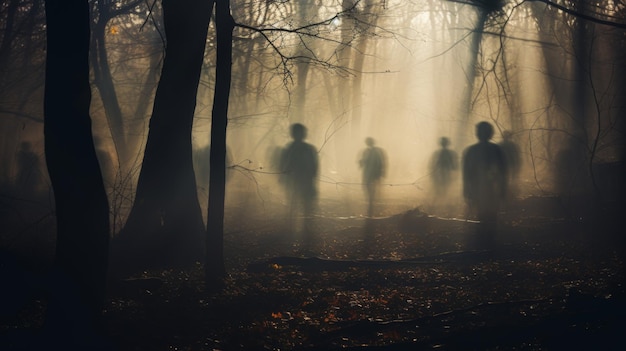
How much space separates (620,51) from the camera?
18.7 metres

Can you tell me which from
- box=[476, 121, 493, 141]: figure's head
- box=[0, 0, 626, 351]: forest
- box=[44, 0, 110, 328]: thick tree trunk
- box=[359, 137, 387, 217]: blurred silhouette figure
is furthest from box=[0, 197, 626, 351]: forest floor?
box=[359, 137, 387, 217]: blurred silhouette figure

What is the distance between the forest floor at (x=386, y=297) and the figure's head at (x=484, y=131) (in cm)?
226

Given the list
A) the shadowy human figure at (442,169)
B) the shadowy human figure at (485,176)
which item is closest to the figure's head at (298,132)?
the shadowy human figure at (485,176)

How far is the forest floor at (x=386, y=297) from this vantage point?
6156 mm

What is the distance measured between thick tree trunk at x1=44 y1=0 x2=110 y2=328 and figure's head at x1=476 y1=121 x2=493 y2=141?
896 centimetres

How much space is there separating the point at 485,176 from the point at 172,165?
7037 millimetres

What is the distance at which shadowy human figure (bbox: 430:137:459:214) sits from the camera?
17.2 meters

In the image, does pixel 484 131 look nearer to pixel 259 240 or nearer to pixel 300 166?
pixel 300 166

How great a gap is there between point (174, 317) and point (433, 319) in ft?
10.0

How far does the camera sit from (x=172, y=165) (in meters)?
9.60

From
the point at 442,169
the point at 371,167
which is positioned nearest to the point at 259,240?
the point at 371,167

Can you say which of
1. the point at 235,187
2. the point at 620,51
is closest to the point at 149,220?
the point at 235,187

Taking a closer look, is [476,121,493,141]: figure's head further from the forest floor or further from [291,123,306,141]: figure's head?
[291,123,306,141]: figure's head

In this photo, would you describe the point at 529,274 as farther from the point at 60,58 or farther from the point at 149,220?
the point at 60,58
